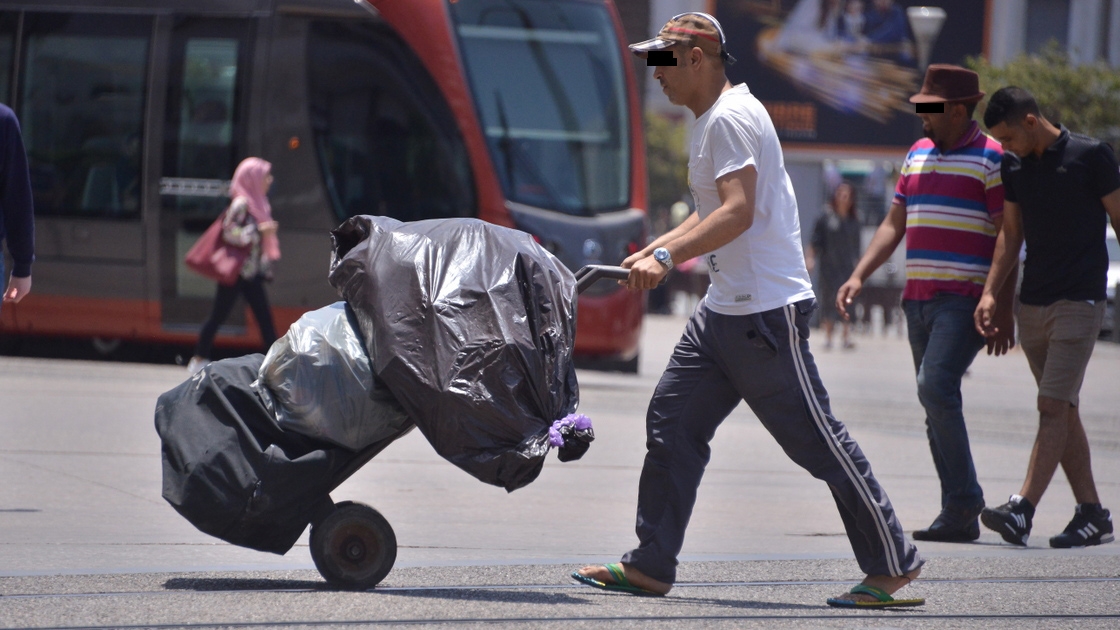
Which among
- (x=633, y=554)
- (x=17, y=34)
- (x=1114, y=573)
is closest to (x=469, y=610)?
(x=633, y=554)

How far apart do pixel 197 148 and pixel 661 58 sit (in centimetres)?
790

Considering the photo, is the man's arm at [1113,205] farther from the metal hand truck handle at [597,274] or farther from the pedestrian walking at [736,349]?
the metal hand truck handle at [597,274]

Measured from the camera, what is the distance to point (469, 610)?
4.02 meters

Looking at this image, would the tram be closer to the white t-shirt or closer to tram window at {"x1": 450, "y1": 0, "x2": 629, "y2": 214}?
tram window at {"x1": 450, "y1": 0, "x2": 629, "y2": 214}

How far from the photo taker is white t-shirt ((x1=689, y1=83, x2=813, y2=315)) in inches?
166

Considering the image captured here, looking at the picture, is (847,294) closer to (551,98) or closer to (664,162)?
(551,98)

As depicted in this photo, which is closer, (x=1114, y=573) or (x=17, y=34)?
(x=1114, y=573)

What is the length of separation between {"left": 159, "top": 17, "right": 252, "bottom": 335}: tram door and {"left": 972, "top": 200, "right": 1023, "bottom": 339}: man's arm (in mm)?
7267

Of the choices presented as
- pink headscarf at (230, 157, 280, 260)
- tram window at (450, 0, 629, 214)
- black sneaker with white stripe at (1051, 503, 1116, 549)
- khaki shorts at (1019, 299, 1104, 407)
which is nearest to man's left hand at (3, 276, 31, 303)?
khaki shorts at (1019, 299, 1104, 407)

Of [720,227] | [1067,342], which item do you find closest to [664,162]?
[1067,342]

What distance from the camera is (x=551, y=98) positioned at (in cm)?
1162

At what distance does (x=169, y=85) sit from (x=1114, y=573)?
8674 millimetres

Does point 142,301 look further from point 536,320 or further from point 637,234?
point 536,320

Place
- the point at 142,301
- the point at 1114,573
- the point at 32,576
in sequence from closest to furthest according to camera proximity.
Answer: the point at 32,576 → the point at 1114,573 → the point at 142,301
